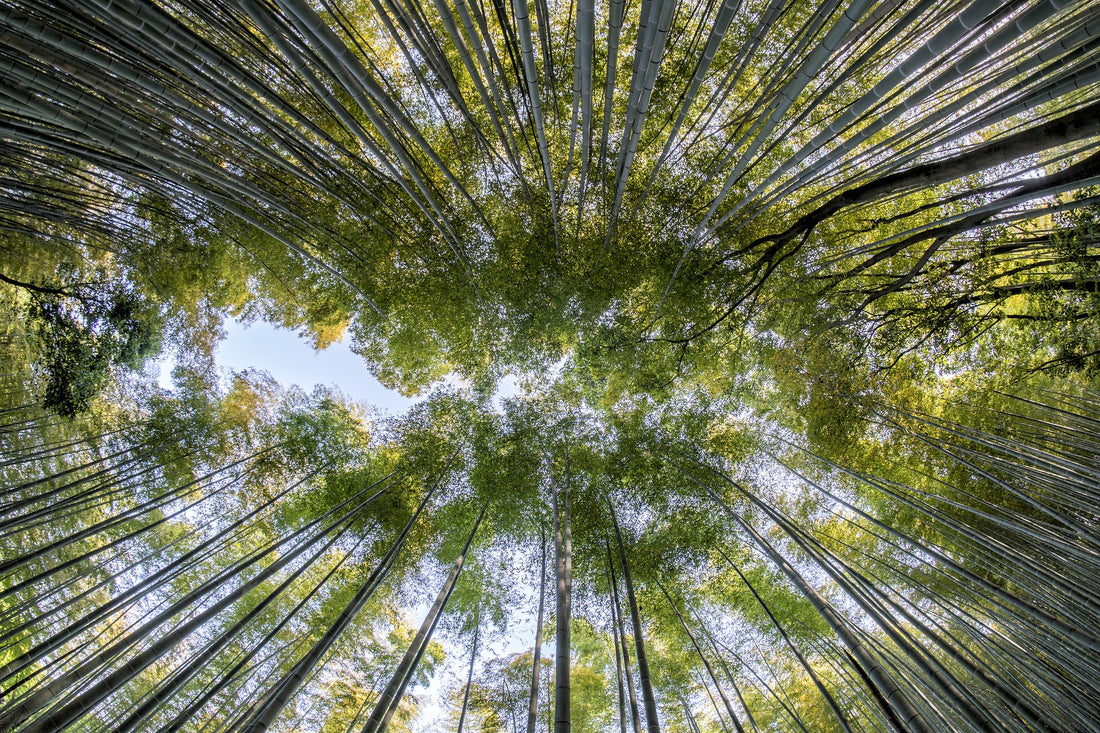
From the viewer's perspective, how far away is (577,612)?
6191 mm

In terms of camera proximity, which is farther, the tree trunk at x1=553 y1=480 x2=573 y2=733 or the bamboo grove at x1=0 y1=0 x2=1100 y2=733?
the bamboo grove at x1=0 y1=0 x2=1100 y2=733

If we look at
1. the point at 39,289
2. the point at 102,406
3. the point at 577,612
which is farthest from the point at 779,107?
the point at 102,406

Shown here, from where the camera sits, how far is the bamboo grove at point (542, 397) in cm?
445

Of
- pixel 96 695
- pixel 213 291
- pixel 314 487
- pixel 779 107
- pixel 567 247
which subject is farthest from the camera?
pixel 213 291

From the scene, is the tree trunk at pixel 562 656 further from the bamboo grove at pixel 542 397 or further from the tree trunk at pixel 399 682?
the tree trunk at pixel 399 682

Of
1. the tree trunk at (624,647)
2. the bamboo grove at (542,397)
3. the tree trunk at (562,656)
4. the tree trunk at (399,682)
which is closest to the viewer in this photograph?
the tree trunk at (562,656)

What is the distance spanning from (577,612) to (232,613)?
4232 mm

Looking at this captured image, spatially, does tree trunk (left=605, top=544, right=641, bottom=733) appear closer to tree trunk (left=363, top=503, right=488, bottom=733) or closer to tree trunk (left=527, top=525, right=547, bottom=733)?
tree trunk (left=527, top=525, right=547, bottom=733)

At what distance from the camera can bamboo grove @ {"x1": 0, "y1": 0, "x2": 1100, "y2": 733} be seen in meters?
4.45

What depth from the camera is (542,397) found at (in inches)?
275

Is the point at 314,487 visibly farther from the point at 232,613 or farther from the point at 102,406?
the point at 102,406

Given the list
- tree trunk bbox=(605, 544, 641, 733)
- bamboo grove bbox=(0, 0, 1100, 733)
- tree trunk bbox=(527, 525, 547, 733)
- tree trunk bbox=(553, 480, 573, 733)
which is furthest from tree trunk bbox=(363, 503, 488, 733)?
tree trunk bbox=(605, 544, 641, 733)

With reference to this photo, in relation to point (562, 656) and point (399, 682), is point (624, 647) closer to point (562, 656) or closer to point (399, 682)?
point (562, 656)

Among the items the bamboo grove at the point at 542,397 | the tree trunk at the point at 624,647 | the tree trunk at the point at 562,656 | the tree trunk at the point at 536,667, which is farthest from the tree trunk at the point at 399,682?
the tree trunk at the point at 624,647
